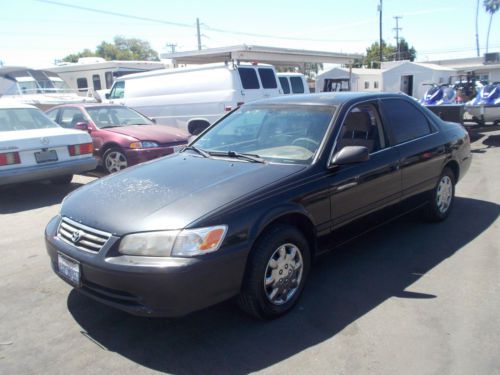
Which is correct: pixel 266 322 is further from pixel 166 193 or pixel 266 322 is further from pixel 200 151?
pixel 200 151

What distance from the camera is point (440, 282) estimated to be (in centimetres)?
404

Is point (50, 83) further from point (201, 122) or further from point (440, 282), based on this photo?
point (440, 282)

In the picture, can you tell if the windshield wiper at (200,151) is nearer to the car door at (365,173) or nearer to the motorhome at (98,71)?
the car door at (365,173)

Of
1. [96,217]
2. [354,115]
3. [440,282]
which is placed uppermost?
[354,115]

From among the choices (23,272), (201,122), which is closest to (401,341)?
(23,272)

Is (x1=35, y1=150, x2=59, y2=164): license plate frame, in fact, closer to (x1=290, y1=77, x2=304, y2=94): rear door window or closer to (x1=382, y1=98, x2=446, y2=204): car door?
(x1=382, y1=98, x2=446, y2=204): car door

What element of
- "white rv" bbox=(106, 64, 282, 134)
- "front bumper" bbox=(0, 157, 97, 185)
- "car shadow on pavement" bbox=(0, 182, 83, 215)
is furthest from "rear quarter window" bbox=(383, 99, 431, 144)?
"white rv" bbox=(106, 64, 282, 134)

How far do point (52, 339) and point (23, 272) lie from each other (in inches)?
58.5

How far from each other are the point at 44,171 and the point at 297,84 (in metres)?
9.78

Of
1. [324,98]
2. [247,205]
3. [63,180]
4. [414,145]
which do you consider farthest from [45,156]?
[414,145]

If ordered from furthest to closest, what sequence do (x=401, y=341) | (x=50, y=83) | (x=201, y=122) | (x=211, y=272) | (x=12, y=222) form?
(x=50, y=83) → (x=201, y=122) → (x=12, y=222) → (x=401, y=341) → (x=211, y=272)

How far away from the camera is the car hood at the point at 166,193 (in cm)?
310

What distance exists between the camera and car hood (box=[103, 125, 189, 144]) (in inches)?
343

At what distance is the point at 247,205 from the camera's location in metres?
3.23
